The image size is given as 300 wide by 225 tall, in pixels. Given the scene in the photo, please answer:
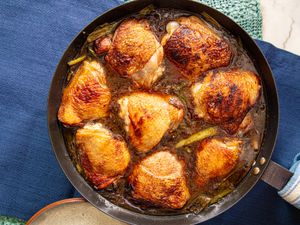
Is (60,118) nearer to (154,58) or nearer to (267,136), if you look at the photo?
(154,58)

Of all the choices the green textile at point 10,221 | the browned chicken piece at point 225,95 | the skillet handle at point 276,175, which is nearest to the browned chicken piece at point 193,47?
the browned chicken piece at point 225,95

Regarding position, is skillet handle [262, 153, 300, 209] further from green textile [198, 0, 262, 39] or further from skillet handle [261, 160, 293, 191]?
green textile [198, 0, 262, 39]

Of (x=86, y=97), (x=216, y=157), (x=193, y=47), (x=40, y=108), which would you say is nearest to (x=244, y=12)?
(x=193, y=47)

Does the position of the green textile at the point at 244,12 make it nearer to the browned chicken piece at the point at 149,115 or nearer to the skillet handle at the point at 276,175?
the browned chicken piece at the point at 149,115

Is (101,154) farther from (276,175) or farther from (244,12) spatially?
(244,12)

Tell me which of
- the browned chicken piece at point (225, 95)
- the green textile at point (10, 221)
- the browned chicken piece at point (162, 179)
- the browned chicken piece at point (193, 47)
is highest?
the browned chicken piece at point (193, 47)
